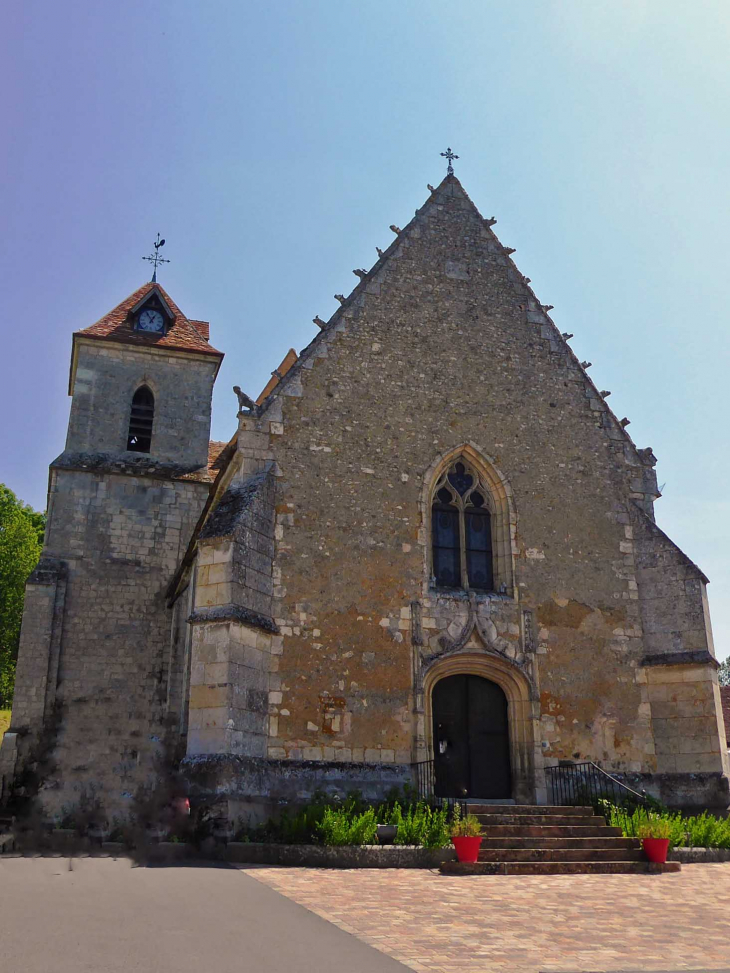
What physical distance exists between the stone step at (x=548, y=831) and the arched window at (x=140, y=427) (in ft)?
44.0

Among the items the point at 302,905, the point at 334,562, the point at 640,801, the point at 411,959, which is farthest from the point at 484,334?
the point at 411,959

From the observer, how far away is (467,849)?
10203 mm

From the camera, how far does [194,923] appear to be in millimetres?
6133

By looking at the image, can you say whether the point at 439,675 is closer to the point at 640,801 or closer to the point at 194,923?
the point at 640,801

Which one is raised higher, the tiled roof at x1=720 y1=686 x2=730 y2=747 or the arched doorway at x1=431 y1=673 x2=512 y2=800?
the tiled roof at x1=720 y1=686 x2=730 y2=747

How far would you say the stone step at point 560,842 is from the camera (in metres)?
11.1

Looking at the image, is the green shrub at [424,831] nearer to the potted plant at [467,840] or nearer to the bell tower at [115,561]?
the potted plant at [467,840]

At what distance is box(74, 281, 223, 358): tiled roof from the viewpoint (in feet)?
72.9

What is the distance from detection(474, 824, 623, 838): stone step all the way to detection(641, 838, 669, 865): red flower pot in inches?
40.1

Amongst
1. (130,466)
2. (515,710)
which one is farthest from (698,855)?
(130,466)

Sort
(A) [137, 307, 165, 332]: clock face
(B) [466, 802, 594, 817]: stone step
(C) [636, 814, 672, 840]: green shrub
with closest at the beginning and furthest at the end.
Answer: (C) [636, 814, 672, 840]: green shrub → (B) [466, 802, 594, 817]: stone step → (A) [137, 307, 165, 332]: clock face

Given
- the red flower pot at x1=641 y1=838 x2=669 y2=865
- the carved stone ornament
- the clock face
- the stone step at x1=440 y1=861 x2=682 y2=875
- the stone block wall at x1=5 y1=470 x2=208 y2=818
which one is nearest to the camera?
the stone step at x1=440 y1=861 x2=682 y2=875

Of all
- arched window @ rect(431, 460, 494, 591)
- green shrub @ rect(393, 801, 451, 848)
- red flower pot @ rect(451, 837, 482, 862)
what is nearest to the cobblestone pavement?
red flower pot @ rect(451, 837, 482, 862)

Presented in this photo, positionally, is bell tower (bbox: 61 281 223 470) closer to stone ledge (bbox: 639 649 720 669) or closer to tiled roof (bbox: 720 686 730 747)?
stone ledge (bbox: 639 649 720 669)
